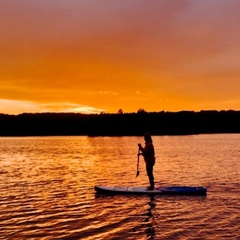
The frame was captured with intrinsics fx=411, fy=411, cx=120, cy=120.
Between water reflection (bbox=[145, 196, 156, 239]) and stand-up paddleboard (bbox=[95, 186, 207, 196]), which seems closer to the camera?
water reflection (bbox=[145, 196, 156, 239])

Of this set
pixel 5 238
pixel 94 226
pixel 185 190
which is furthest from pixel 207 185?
pixel 5 238

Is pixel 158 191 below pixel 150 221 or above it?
above

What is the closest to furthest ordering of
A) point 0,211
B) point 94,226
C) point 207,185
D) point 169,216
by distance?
point 94,226, point 169,216, point 0,211, point 207,185

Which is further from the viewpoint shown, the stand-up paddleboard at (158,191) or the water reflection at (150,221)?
the stand-up paddleboard at (158,191)

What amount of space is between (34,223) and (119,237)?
3.93 meters

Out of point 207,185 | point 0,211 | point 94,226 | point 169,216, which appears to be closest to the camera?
point 94,226

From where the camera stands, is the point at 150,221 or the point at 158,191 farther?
the point at 158,191

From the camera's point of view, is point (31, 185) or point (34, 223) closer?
point (34, 223)

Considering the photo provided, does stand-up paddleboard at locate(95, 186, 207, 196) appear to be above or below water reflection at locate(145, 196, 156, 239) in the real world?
above

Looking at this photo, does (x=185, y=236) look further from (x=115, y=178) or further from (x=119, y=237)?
(x=115, y=178)

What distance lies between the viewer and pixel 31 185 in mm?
28562

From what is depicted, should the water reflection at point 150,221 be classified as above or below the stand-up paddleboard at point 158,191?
below

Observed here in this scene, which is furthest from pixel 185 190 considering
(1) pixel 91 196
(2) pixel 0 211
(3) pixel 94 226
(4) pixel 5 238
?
(4) pixel 5 238

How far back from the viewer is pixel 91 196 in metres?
23.1
